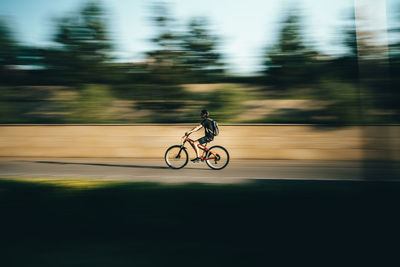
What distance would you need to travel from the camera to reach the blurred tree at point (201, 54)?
17.8m

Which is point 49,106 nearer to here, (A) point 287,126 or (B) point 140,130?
(B) point 140,130

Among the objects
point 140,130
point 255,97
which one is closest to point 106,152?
point 140,130

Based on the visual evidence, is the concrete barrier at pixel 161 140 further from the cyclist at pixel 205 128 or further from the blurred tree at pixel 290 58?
the cyclist at pixel 205 128

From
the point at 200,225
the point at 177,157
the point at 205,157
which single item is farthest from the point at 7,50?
the point at 200,225

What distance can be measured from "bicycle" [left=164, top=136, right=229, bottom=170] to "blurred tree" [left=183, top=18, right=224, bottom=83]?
712 centimetres

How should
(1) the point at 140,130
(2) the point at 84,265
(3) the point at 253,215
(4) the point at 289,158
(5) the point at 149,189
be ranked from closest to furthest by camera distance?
(2) the point at 84,265, (3) the point at 253,215, (5) the point at 149,189, (4) the point at 289,158, (1) the point at 140,130

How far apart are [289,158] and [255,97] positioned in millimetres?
3884

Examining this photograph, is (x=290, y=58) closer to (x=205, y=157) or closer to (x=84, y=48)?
(x=205, y=157)

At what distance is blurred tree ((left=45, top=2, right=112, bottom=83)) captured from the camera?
61.0 feet

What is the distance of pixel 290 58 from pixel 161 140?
7858 mm

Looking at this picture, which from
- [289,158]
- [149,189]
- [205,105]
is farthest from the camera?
[205,105]

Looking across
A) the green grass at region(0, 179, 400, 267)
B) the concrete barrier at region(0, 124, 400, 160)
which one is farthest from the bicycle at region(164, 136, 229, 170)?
the green grass at region(0, 179, 400, 267)

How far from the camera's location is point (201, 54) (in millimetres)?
17938

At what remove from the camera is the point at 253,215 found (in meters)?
4.09
